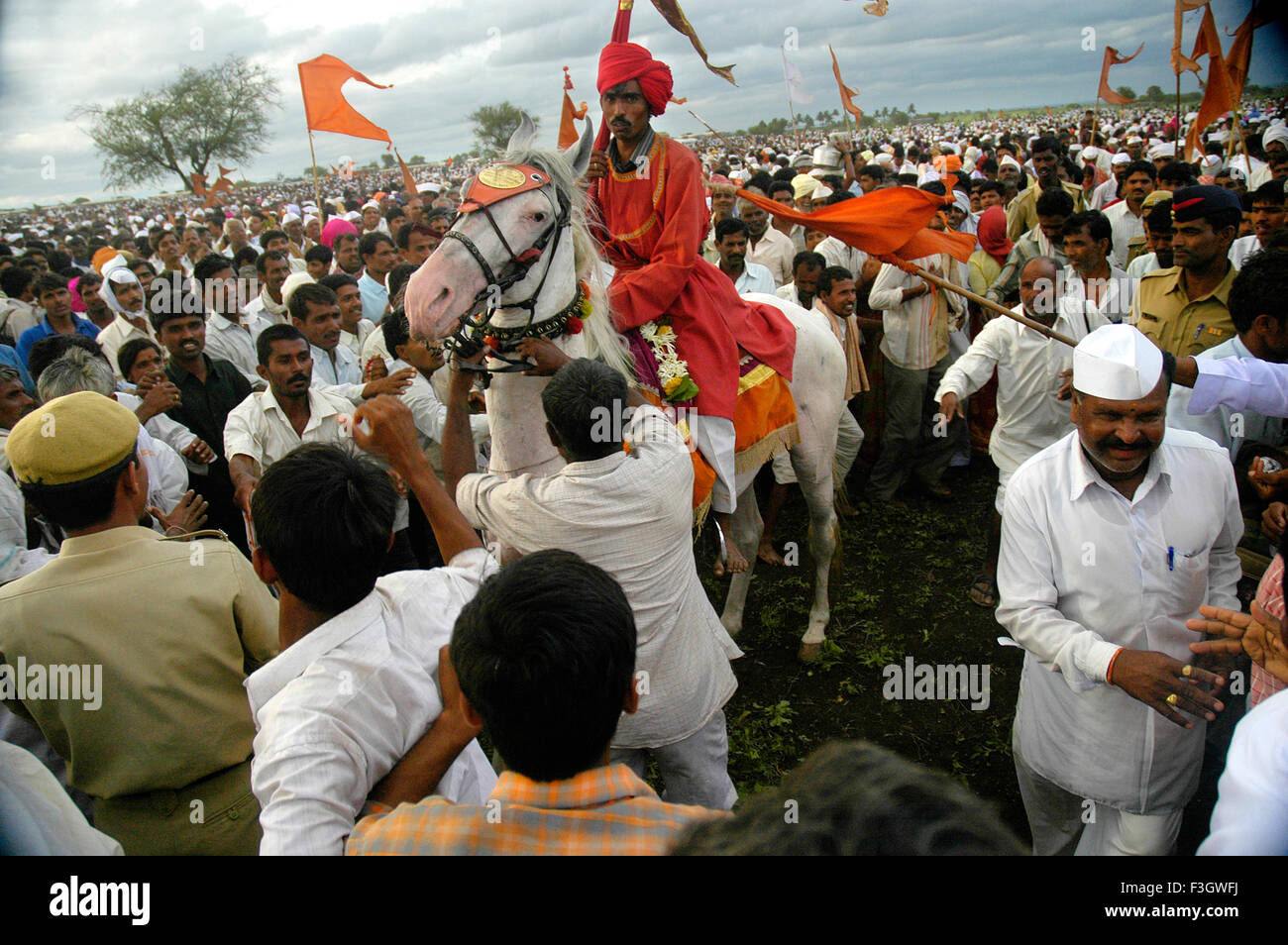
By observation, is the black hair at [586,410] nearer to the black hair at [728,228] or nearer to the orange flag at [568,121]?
the orange flag at [568,121]

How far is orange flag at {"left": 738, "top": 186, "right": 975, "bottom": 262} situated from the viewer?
170 inches

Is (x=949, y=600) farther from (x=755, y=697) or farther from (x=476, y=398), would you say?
(x=476, y=398)

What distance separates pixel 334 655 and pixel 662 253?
9.33ft

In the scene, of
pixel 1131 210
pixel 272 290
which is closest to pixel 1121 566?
pixel 272 290

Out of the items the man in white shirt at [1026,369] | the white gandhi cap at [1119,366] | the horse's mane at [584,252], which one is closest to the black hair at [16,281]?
the horse's mane at [584,252]

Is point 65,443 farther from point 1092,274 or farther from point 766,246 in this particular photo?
point 766,246

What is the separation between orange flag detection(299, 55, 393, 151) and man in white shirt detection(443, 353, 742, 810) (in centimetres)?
441

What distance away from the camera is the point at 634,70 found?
11.8 feet

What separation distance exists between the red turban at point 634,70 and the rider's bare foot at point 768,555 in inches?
139

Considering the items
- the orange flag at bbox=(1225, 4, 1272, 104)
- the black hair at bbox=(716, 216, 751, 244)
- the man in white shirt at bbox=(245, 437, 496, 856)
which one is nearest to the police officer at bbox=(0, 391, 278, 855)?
the man in white shirt at bbox=(245, 437, 496, 856)

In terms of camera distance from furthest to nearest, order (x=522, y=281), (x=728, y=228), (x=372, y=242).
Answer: (x=372, y=242), (x=728, y=228), (x=522, y=281)

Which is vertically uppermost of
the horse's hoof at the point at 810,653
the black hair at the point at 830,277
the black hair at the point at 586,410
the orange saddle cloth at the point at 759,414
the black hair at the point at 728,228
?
the black hair at the point at 728,228

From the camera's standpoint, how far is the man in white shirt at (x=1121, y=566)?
2311mm

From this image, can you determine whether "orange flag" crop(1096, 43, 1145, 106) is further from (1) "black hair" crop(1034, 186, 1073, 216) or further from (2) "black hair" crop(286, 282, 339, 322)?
(2) "black hair" crop(286, 282, 339, 322)
